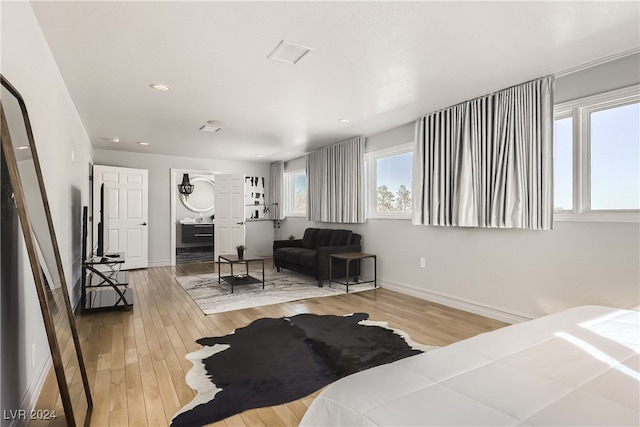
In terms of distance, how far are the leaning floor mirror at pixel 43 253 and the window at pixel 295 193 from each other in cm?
572

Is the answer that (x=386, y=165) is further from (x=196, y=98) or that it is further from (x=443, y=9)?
(x=443, y=9)

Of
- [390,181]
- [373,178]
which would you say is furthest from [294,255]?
[390,181]

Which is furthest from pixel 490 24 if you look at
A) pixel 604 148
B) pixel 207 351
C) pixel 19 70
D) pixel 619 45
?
pixel 207 351

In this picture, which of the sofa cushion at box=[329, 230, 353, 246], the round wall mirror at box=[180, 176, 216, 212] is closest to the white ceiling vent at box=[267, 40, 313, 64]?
the sofa cushion at box=[329, 230, 353, 246]

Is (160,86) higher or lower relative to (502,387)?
higher

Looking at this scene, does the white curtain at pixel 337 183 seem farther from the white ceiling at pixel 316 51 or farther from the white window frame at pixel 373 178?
the white ceiling at pixel 316 51

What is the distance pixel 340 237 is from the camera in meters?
5.71

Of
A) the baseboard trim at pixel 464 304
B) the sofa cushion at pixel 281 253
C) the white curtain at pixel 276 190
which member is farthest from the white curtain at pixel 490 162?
the white curtain at pixel 276 190

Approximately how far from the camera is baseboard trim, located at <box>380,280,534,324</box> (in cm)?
345

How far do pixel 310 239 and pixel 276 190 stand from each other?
7.56 ft

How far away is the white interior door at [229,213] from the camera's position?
7.46 metres

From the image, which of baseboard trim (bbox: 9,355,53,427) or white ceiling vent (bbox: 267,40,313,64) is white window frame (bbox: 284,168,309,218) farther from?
baseboard trim (bbox: 9,355,53,427)

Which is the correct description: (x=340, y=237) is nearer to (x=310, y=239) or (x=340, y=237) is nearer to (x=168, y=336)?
(x=310, y=239)

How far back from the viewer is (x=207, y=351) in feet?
8.80
